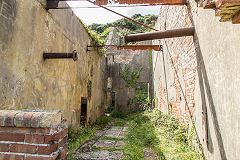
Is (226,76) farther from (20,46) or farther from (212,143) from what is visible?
(20,46)

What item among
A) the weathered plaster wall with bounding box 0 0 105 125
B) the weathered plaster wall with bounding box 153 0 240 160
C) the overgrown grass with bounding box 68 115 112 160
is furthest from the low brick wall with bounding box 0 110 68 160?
the overgrown grass with bounding box 68 115 112 160

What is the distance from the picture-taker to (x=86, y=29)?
22.6 ft

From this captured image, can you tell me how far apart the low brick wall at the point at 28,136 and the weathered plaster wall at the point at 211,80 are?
→ 204 centimetres

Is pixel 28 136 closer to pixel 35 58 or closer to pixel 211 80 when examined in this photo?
pixel 35 58

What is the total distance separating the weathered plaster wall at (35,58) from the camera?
2.54 metres

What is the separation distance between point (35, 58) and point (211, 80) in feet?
11.1

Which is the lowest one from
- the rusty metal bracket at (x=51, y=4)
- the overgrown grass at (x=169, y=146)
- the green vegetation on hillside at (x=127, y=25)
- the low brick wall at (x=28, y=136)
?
the overgrown grass at (x=169, y=146)

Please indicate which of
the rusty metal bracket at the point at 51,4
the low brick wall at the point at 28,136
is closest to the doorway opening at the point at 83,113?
the rusty metal bracket at the point at 51,4

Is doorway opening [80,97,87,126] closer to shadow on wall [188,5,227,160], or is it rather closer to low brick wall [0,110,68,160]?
shadow on wall [188,5,227,160]

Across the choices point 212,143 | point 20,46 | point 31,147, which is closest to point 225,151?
point 212,143

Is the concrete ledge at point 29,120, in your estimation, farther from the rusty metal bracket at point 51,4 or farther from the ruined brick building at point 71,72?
the rusty metal bracket at point 51,4

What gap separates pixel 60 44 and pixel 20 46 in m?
1.70

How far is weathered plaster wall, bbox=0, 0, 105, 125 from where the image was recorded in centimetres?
254

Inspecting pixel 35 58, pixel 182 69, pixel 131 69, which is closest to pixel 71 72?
pixel 35 58
